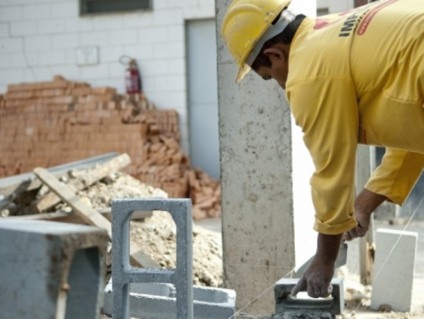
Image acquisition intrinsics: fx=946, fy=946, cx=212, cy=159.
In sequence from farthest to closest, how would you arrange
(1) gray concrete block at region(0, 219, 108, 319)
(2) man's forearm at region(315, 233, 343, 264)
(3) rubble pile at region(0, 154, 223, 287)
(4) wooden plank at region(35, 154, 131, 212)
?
1. (4) wooden plank at region(35, 154, 131, 212)
2. (3) rubble pile at region(0, 154, 223, 287)
3. (2) man's forearm at region(315, 233, 343, 264)
4. (1) gray concrete block at region(0, 219, 108, 319)

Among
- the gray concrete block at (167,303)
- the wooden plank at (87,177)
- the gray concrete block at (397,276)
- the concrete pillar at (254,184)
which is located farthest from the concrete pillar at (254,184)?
the wooden plank at (87,177)

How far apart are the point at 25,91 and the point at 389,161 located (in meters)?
11.1

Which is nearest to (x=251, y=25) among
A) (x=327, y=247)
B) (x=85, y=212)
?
(x=327, y=247)

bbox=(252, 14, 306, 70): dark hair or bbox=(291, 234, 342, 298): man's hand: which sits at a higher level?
bbox=(252, 14, 306, 70): dark hair

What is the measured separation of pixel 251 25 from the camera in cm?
411

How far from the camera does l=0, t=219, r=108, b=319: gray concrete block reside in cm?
236

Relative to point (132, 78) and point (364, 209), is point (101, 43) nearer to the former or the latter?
point (132, 78)

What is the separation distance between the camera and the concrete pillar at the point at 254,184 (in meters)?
6.27

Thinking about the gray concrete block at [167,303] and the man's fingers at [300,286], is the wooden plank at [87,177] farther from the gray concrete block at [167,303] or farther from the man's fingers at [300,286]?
the man's fingers at [300,286]

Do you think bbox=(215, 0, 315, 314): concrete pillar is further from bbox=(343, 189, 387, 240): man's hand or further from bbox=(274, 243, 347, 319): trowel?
bbox=(274, 243, 347, 319): trowel

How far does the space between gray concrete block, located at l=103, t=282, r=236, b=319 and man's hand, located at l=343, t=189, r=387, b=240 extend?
791 millimetres

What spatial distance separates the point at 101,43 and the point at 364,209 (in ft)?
34.6

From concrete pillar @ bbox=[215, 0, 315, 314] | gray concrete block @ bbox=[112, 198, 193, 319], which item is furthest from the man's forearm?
concrete pillar @ bbox=[215, 0, 315, 314]

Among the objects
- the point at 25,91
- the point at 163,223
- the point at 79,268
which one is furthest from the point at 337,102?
the point at 25,91
